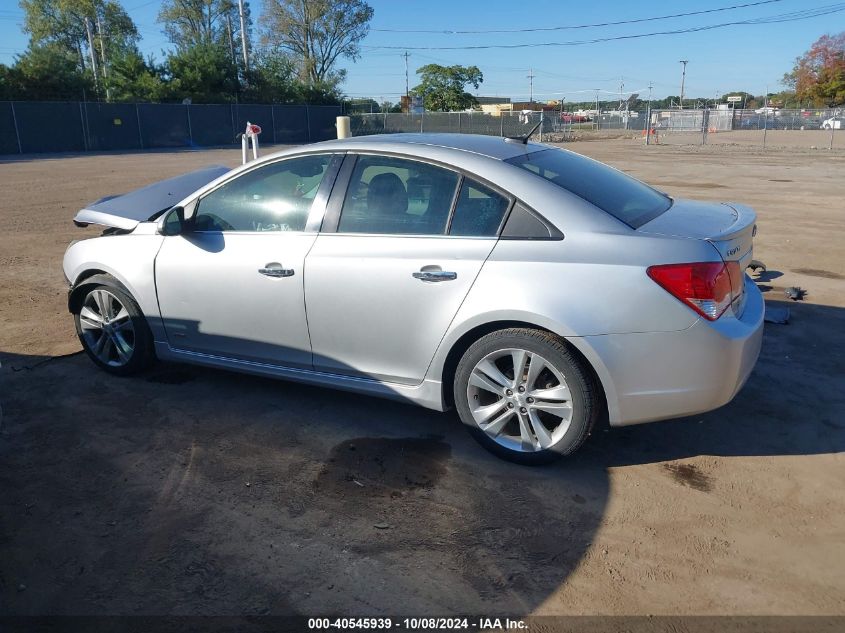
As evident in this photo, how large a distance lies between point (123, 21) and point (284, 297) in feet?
282

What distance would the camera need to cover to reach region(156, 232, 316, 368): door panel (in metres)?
4.05

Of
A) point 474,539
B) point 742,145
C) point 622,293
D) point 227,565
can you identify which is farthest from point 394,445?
point 742,145

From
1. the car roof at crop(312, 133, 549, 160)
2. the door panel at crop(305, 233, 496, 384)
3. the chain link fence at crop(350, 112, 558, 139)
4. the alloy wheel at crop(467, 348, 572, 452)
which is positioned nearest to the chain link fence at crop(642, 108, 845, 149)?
the chain link fence at crop(350, 112, 558, 139)

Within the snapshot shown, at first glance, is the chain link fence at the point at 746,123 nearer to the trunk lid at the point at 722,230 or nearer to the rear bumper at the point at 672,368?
the trunk lid at the point at 722,230

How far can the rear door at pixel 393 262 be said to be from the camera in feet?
11.8

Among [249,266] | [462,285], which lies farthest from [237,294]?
[462,285]

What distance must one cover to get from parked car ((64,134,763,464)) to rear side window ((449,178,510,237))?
0.01 meters

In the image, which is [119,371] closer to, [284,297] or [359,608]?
[284,297]

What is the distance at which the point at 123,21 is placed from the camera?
3002 inches

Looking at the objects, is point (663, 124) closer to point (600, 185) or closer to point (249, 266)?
point (600, 185)

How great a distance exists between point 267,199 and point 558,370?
2.12 meters

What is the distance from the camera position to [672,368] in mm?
3232

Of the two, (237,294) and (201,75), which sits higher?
(201,75)

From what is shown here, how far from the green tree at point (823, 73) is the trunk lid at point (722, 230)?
72.5 meters
